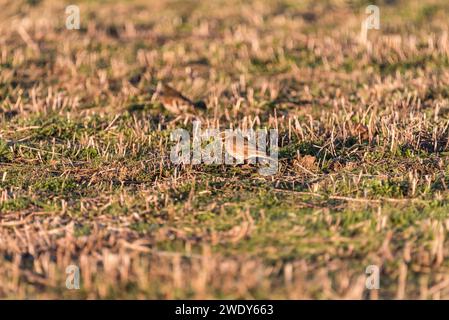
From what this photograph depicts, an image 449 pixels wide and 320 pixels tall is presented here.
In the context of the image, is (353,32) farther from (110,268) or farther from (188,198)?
(110,268)

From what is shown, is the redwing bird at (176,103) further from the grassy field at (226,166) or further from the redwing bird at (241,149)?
the redwing bird at (241,149)

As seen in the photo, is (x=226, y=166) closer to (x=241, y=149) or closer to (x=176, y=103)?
(x=241, y=149)

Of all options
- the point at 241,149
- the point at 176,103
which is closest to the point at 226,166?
the point at 241,149

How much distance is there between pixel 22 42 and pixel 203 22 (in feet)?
8.99

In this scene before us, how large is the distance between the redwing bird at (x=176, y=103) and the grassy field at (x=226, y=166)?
16 centimetres

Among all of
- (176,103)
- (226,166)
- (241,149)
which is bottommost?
(226,166)

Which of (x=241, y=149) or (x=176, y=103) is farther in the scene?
(x=176, y=103)

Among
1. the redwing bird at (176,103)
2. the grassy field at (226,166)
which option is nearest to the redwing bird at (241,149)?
the grassy field at (226,166)

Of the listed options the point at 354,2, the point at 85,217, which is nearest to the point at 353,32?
the point at 354,2

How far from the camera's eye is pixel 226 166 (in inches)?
260

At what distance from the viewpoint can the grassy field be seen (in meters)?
4.80

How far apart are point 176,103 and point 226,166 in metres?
1.88

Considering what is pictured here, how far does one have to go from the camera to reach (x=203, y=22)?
11.7 meters

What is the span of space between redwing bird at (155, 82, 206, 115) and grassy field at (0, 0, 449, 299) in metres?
0.16
